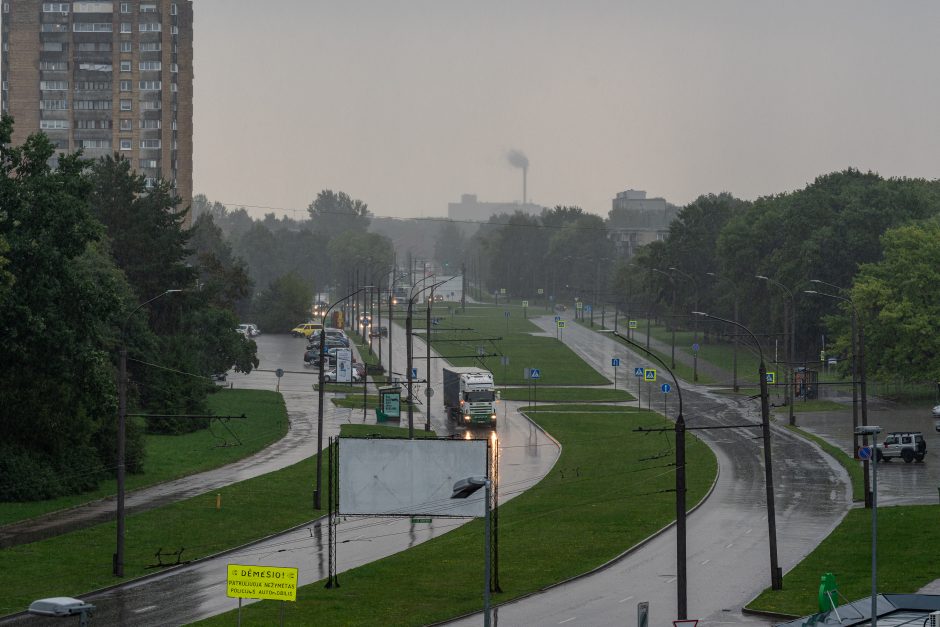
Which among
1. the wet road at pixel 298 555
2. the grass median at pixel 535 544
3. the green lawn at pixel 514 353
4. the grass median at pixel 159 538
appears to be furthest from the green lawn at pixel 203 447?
the grass median at pixel 535 544

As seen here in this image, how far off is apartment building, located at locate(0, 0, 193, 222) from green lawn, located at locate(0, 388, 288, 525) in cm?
8509

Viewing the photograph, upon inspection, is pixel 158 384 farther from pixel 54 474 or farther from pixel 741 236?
pixel 741 236

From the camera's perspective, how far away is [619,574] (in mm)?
44219

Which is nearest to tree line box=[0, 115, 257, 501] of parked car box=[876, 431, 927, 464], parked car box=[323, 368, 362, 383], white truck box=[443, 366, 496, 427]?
white truck box=[443, 366, 496, 427]

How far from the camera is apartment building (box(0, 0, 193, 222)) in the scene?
171750mm

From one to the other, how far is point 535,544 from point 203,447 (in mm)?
33048

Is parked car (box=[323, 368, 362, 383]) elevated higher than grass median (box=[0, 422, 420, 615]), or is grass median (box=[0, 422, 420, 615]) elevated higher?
parked car (box=[323, 368, 362, 383])

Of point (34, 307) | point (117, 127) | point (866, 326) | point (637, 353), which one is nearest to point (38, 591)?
point (34, 307)

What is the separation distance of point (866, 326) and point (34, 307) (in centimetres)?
5999

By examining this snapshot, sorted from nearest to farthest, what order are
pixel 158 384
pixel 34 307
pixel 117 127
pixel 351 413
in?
1. pixel 34 307
2. pixel 158 384
3. pixel 351 413
4. pixel 117 127

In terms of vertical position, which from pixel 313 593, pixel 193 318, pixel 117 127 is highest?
pixel 117 127

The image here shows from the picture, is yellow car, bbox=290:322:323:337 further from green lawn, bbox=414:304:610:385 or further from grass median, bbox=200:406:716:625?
grass median, bbox=200:406:716:625

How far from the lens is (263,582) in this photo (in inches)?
1347

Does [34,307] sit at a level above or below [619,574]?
above
